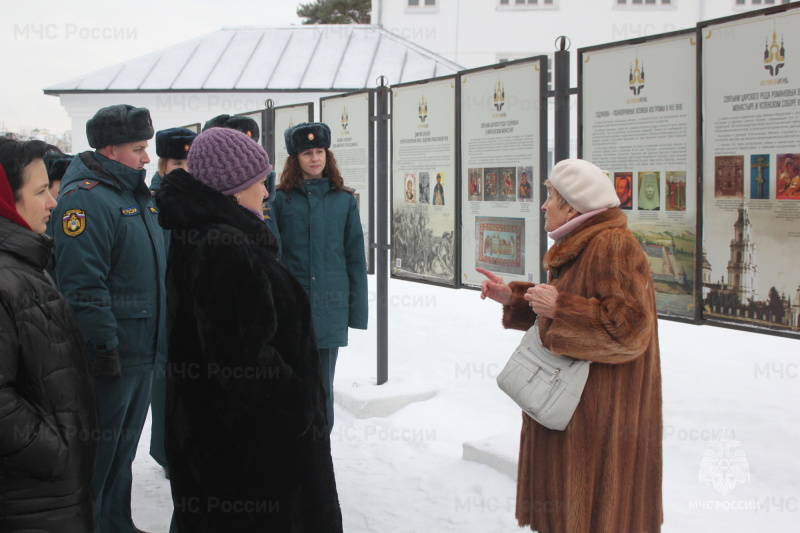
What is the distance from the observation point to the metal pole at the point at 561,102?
432cm

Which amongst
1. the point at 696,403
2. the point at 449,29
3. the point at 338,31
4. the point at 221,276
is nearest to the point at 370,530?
the point at 221,276

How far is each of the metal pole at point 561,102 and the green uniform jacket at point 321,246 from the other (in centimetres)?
124

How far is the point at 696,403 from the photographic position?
549cm

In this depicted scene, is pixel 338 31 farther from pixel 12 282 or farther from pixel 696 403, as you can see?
pixel 12 282

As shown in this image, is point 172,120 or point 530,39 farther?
point 530,39

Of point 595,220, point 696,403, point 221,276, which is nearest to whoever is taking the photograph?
point 221,276

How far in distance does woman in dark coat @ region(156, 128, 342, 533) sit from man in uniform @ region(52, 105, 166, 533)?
87 cm

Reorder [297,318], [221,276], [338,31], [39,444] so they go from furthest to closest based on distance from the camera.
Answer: [338,31]
[297,318]
[221,276]
[39,444]

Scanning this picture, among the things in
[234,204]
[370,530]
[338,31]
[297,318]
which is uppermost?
[338,31]

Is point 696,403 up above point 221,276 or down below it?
below

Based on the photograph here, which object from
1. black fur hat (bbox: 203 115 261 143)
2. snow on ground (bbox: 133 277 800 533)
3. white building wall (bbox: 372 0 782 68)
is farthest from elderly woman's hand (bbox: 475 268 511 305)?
white building wall (bbox: 372 0 782 68)

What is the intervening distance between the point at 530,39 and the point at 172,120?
1273 centimetres

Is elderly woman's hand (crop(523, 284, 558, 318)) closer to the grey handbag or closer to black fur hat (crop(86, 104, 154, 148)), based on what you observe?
the grey handbag

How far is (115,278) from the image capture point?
132 inches
